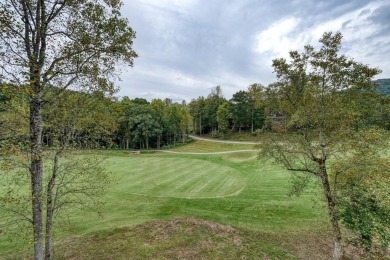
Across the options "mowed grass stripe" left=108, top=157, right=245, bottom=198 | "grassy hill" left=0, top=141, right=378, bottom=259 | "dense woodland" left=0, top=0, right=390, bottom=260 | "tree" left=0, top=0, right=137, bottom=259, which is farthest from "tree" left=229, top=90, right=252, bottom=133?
"tree" left=0, top=0, right=137, bottom=259

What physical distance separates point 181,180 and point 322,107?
617 inches

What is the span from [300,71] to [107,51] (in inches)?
315

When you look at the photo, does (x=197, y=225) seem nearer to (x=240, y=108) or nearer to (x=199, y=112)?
(x=240, y=108)

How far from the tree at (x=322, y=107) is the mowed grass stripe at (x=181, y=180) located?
881 centimetres

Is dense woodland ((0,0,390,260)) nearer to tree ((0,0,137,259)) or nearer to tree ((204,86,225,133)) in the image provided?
tree ((0,0,137,259))

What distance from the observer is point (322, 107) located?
919cm

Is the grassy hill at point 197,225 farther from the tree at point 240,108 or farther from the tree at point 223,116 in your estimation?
the tree at point 240,108

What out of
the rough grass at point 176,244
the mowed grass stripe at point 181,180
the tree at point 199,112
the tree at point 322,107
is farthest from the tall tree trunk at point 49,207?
the tree at point 199,112

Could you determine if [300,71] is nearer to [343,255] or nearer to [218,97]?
[343,255]

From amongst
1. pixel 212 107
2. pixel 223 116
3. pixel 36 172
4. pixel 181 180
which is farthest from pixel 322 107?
pixel 212 107

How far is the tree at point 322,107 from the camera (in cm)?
855

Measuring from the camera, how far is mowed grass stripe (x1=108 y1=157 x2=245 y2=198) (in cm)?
1827

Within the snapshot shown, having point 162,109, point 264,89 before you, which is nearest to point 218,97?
point 162,109

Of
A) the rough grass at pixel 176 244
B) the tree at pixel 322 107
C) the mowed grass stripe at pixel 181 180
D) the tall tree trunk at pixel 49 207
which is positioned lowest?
the rough grass at pixel 176 244
